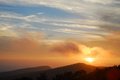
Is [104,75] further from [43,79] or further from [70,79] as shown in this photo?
[43,79]

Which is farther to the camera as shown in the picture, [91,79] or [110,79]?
[91,79]

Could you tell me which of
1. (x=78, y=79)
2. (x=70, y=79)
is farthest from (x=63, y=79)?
(x=78, y=79)

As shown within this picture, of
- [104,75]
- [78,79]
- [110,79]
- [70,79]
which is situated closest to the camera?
[110,79]

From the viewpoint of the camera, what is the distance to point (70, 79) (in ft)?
220

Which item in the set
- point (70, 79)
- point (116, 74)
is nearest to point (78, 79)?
point (70, 79)

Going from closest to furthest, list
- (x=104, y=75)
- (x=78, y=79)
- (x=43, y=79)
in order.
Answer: (x=104, y=75), (x=78, y=79), (x=43, y=79)

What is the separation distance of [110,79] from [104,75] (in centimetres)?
510

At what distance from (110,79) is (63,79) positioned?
21652mm

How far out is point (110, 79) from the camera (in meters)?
49.9

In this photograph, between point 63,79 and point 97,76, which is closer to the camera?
point 97,76

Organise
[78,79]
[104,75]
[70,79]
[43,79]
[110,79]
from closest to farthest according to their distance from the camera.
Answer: [110,79] < [104,75] < [78,79] < [70,79] < [43,79]

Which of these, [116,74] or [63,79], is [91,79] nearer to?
[116,74]

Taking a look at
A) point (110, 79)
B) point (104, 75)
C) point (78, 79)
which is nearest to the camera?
point (110, 79)

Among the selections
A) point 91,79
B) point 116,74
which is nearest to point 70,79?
point 91,79
